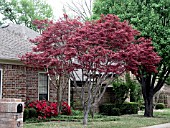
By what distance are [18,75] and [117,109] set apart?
842cm

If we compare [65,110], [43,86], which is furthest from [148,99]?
[43,86]

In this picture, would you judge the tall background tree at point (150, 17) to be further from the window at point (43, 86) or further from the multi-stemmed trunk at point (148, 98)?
the window at point (43, 86)

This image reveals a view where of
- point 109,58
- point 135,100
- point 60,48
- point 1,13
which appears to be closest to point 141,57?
point 109,58

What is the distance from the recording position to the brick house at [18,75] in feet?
61.3

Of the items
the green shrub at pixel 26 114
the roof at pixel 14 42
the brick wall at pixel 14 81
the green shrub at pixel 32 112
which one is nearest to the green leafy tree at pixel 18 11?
the roof at pixel 14 42

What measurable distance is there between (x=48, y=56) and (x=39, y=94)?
4.89 meters

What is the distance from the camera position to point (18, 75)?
19.3 metres

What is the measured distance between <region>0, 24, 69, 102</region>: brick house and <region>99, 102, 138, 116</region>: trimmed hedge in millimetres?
3522

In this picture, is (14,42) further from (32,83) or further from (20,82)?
(20,82)

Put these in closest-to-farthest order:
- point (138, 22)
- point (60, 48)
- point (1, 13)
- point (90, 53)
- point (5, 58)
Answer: point (90, 53) < point (60, 48) < point (5, 58) < point (138, 22) < point (1, 13)

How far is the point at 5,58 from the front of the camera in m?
18.2

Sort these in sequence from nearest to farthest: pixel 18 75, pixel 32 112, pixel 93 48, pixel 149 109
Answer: pixel 93 48, pixel 32 112, pixel 18 75, pixel 149 109

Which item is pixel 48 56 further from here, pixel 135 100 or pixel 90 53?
pixel 135 100

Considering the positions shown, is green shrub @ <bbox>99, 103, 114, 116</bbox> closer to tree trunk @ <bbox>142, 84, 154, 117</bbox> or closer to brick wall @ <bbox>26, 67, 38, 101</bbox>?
tree trunk @ <bbox>142, 84, 154, 117</bbox>
